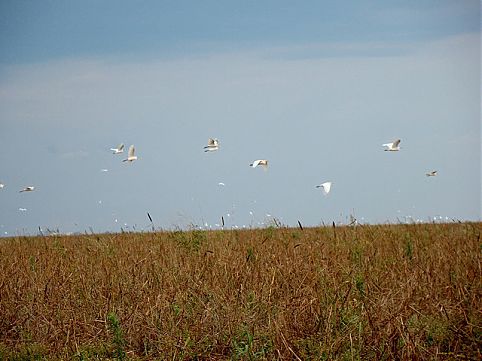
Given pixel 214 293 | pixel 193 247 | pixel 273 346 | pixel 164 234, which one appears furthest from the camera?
pixel 164 234

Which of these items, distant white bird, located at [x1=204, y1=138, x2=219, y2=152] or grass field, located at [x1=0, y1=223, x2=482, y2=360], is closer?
grass field, located at [x1=0, y1=223, x2=482, y2=360]

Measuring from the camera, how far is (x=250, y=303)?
6.36 meters

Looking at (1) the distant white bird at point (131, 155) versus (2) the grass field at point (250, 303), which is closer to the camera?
(2) the grass field at point (250, 303)

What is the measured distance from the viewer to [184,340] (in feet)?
19.1

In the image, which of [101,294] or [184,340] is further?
[101,294]

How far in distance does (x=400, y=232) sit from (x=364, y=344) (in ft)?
19.5

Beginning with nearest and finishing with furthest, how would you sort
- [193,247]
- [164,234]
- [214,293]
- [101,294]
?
[214,293]
[101,294]
[193,247]
[164,234]

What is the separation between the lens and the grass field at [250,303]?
17.9 feet

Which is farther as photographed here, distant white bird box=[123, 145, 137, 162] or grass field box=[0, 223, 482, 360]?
distant white bird box=[123, 145, 137, 162]

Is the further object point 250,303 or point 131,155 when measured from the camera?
point 131,155

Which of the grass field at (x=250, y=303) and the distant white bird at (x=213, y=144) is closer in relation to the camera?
the grass field at (x=250, y=303)

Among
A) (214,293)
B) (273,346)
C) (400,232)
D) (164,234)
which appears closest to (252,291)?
(214,293)

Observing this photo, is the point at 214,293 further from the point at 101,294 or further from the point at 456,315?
the point at 456,315

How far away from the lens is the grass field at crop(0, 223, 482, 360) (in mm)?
5453
